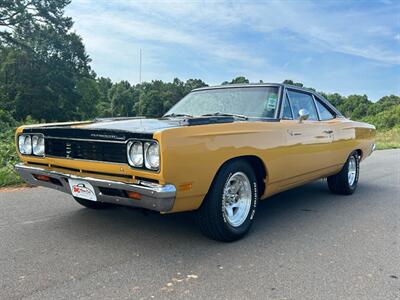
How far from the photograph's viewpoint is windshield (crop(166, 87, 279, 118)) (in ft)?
14.7

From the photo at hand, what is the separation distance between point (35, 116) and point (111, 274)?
4191 centimetres

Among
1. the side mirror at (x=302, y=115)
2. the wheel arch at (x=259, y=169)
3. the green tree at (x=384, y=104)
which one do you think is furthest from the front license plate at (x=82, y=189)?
the green tree at (x=384, y=104)

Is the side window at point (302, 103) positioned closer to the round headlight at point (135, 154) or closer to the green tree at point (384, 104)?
the round headlight at point (135, 154)

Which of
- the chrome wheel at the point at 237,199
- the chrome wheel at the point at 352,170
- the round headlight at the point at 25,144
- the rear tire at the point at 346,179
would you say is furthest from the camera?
the chrome wheel at the point at 352,170

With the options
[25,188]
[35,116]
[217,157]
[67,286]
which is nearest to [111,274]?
[67,286]

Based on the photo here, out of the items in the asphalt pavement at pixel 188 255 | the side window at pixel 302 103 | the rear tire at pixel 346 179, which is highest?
the side window at pixel 302 103

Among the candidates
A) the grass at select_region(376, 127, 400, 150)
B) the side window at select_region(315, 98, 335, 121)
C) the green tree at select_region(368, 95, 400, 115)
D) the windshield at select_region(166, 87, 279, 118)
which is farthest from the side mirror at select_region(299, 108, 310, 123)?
the green tree at select_region(368, 95, 400, 115)

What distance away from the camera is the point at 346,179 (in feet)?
19.5

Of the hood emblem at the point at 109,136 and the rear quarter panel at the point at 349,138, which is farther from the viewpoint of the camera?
the rear quarter panel at the point at 349,138

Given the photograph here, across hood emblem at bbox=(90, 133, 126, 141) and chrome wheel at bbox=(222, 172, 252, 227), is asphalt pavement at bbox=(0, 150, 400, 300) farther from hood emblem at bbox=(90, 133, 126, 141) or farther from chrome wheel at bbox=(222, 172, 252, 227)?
hood emblem at bbox=(90, 133, 126, 141)

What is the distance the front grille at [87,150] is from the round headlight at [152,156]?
23 cm

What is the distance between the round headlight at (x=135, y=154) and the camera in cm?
314

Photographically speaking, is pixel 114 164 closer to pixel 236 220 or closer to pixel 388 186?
pixel 236 220

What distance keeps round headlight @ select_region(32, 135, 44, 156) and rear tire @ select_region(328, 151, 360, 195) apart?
13.4ft
